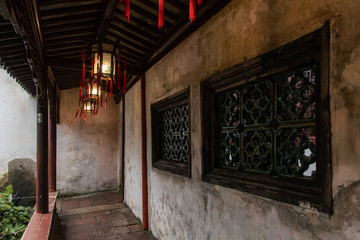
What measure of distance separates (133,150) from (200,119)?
446 centimetres

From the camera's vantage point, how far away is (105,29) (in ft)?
14.7

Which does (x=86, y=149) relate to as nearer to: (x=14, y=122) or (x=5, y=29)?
(x=14, y=122)

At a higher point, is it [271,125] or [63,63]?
[63,63]

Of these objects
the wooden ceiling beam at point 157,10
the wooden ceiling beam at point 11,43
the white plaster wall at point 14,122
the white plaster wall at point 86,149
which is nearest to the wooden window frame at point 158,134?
the wooden ceiling beam at point 157,10

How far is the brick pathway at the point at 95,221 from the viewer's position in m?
5.93

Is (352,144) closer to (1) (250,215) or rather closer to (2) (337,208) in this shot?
(2) (337,208)

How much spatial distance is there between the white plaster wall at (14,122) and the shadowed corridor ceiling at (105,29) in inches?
157

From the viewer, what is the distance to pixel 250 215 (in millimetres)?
2584

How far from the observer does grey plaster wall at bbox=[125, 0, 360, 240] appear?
65.8 inches

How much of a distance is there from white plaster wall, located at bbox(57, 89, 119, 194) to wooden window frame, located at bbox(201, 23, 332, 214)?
27.6 ft

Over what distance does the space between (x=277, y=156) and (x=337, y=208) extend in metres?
0.76

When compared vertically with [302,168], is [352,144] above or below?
above

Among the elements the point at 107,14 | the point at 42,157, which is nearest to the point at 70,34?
the point at 107,14

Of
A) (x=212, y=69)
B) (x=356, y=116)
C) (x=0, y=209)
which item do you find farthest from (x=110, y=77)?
(x=0, y=209)
